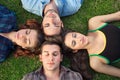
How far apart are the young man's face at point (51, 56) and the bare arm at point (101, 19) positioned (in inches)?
29.1

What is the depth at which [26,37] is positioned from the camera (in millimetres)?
3932

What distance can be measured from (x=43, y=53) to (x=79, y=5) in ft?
3.65

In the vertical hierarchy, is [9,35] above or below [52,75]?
above

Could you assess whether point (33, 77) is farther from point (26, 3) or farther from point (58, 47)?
point (26, 3)

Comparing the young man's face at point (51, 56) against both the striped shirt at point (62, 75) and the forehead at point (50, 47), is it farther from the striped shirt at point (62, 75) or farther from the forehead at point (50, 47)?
the striped shirt at point (62, 75)

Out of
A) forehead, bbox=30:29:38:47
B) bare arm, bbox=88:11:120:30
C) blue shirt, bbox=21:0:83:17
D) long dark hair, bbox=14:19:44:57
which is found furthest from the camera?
blue shirt, bbox=21:0:83:17

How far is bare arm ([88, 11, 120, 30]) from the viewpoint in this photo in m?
4.33

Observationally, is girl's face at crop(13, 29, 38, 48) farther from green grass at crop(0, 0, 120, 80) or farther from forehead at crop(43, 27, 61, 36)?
green grass at crop(0, 0, 120, 80)

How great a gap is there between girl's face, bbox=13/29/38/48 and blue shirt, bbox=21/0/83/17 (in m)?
0.58

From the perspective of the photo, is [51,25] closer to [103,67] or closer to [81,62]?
[81,62]

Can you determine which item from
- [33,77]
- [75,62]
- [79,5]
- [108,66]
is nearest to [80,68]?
[75,62]

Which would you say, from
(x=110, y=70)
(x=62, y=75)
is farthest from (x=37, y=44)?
(x=110, y=70)

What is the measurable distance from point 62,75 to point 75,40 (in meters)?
0.55

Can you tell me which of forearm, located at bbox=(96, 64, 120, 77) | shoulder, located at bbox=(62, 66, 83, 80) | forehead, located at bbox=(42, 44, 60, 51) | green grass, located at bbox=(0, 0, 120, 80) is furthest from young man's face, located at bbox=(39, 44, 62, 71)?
forearm, located at bbox=(96, 64, 120, 77)
